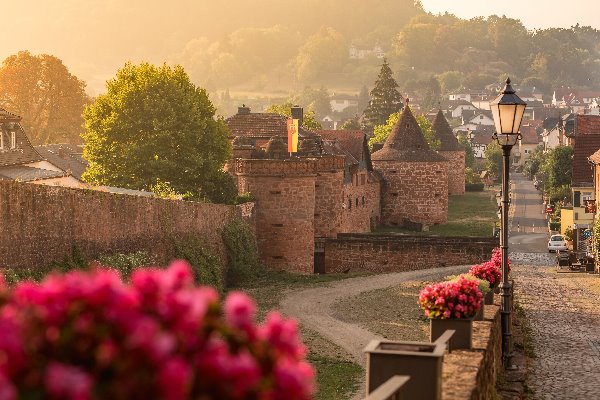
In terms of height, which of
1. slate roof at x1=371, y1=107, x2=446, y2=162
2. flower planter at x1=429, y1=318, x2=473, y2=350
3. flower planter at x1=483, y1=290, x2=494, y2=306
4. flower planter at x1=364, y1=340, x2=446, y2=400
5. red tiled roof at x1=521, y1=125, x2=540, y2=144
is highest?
red tiled roof at x1=521, y1=125, x2=540, y2=144

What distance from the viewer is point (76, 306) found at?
128 inches

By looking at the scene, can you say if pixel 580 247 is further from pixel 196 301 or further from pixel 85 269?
pixel 196 301

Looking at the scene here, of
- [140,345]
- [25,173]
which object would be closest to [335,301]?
[25,173]

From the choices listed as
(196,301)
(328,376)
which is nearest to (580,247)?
(328,376)

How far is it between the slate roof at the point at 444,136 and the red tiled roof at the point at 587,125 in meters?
30.4

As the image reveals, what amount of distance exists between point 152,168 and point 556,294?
19434 mm

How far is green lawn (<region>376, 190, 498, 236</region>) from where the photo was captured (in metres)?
63.9

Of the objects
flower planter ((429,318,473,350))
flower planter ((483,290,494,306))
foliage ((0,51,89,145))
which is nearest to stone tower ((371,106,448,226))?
foliage ((0,51,89,145))

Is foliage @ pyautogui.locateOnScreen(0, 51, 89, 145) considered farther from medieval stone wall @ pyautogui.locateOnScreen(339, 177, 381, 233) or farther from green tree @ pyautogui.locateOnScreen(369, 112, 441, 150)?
medieval stone wall @ pyautogui.locateOnScreen(339, 177, 381, 233)

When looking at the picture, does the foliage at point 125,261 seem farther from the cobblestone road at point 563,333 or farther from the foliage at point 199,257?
the cobblestone road at point 563,333

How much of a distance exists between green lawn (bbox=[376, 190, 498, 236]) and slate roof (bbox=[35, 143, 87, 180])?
1840 cm

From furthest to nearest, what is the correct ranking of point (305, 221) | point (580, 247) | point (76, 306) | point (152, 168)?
point (580, 247), point (152, 168), point (305, 221), point (76, 306)

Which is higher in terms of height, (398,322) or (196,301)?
(196,301)

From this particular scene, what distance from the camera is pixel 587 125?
210ft
